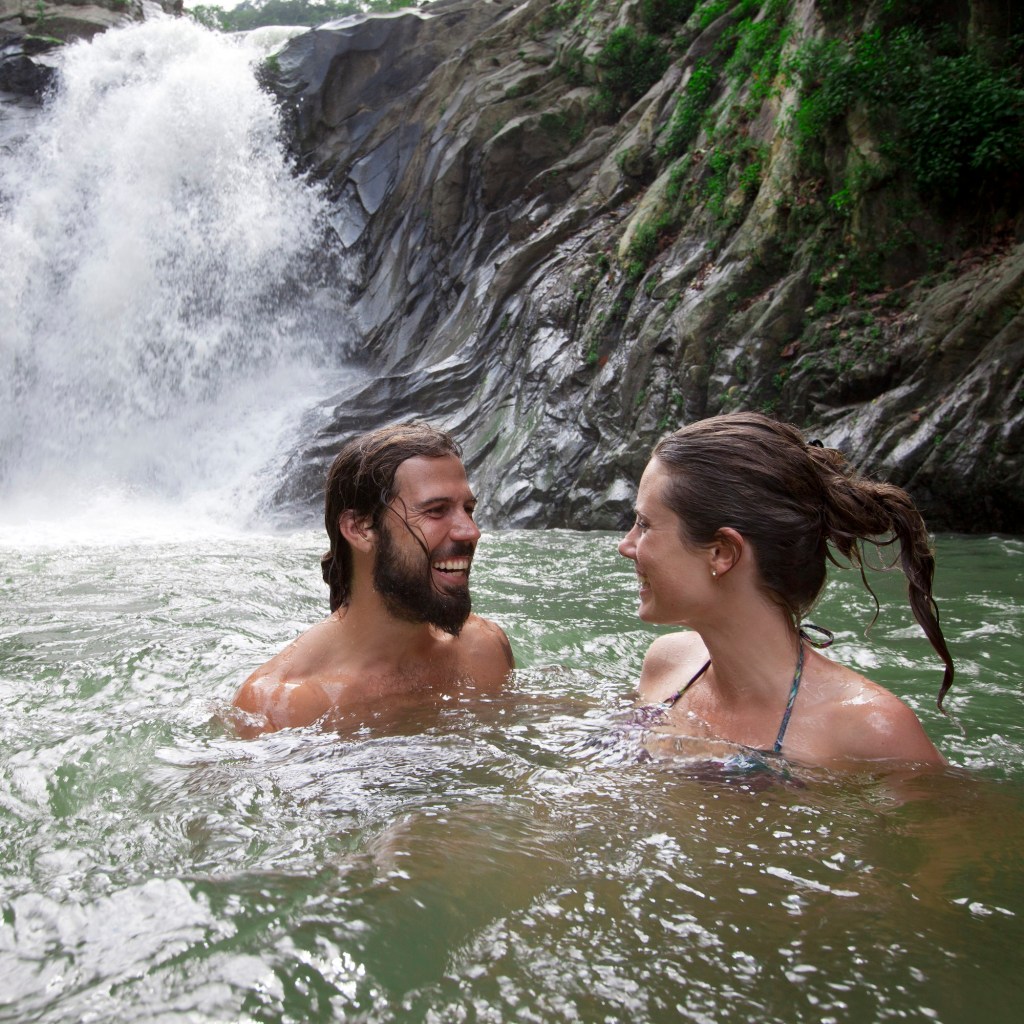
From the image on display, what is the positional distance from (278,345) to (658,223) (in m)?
8.57

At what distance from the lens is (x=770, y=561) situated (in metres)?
2.76

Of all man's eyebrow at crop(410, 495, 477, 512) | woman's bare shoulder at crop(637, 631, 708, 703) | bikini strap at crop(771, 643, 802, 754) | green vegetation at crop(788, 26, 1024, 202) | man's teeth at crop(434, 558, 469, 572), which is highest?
green vegetation at crop(788, 26, 1024, 202)

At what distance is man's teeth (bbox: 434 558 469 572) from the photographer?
3.58 m

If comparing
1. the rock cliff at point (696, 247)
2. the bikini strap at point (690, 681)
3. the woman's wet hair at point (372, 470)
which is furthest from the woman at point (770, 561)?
the rock cliff at point (696, 247)

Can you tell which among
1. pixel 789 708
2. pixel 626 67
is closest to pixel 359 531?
pixel 789 708

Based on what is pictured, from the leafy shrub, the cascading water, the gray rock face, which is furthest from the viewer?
the cascading water

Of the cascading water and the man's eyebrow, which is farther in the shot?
the cascading water

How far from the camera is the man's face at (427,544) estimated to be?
140 inches

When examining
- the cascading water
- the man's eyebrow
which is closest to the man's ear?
the man's eyebrow

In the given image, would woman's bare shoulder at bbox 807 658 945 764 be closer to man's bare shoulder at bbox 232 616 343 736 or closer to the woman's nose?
the woman's nose

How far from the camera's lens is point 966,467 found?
8.89 meters

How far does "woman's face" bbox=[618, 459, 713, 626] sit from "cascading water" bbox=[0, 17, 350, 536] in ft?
43.0

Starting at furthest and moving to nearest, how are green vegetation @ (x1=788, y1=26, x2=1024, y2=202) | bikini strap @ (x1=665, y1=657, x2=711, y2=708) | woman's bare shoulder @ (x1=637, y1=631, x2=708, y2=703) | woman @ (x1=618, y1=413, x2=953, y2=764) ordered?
green vegetation @ (x1=788, y1=26, x2=1024, y2=202) < woman's bare shoulder @ (x1=637, y1=631, x2=708, y2=703) < bikini strap @ (x1=665, y1=657, x2=711, y2=708) < woman @ (x1=618, y1=413, x2=953, y2=764)

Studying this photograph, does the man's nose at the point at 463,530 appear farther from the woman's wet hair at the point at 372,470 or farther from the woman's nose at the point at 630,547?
the woman's nose at the point at 630,547
